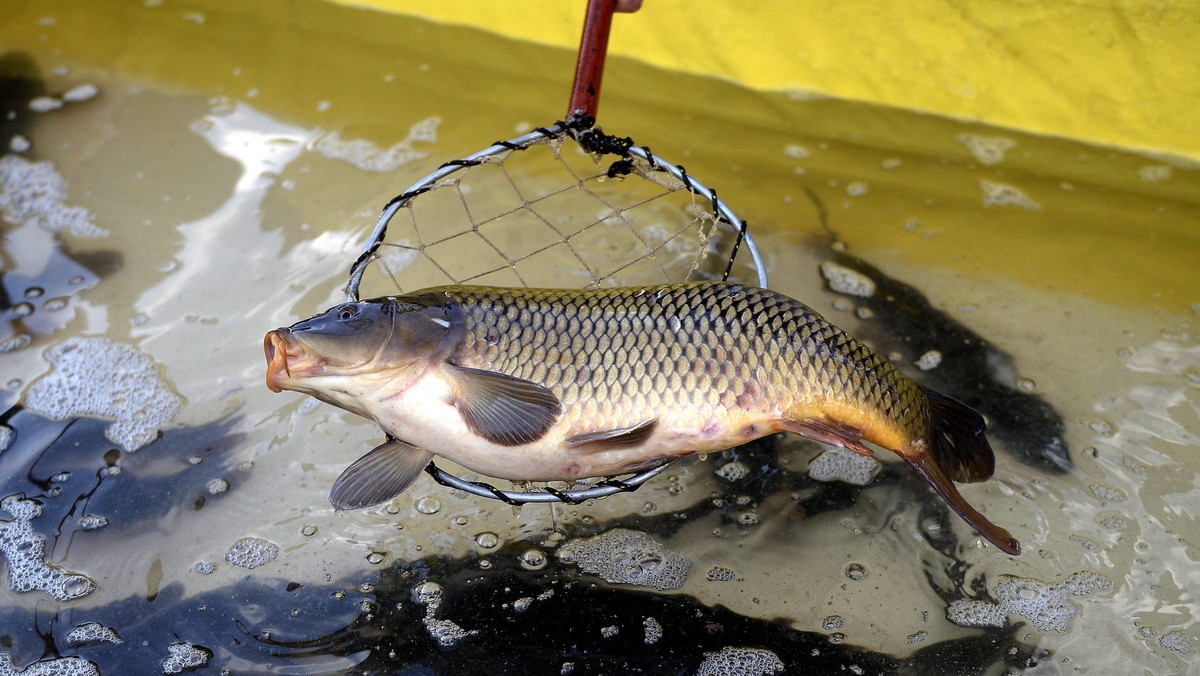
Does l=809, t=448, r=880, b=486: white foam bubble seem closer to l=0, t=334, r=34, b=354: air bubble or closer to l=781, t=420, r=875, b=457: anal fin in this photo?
l=781, t=420, r=875, b=457: anal fin

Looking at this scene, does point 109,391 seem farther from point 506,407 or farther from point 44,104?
point 44,104

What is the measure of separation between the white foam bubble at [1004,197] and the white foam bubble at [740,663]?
7.61 feet

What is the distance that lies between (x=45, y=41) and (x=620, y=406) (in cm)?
417

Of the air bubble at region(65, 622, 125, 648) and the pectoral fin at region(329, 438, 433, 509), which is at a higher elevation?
the pectoral fin at region(329, 438, 433, 509)

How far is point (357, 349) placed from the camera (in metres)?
2.29

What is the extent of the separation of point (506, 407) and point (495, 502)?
2.62 feet

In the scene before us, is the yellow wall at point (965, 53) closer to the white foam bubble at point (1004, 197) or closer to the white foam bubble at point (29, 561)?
the white foam bubble at point (1004, 197)

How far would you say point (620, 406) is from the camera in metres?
2.31

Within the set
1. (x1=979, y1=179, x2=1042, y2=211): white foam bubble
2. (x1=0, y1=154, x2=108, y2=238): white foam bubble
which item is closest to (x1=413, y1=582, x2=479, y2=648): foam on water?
(x1=0, y1=154, x2=108, y2=238): white foam bubble

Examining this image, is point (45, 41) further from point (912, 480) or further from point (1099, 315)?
point (1099, 315)

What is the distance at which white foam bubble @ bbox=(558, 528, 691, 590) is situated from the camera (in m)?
2.76

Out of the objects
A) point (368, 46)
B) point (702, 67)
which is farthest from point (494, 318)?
point (368, 46)

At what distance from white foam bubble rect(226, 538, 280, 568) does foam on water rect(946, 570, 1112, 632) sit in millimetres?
1881

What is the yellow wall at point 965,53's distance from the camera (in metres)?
3.96
